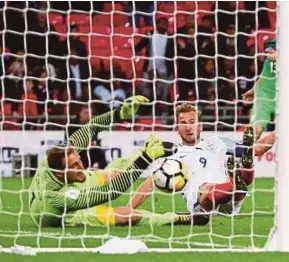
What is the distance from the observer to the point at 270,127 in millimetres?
6566

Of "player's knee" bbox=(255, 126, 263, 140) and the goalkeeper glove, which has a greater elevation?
"player's knee" bbox=(255, 126, 263, 140)

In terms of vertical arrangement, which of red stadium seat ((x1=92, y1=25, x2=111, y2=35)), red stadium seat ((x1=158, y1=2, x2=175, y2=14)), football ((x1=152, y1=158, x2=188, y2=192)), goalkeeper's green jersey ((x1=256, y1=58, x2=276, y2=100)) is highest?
red stadium seat ((x1=158, y1=2, x2=175, y2=14))

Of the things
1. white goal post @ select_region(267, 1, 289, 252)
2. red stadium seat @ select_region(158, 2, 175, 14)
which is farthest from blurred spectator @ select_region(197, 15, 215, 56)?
white goal post @ select_region(267, 1, 289, 252)

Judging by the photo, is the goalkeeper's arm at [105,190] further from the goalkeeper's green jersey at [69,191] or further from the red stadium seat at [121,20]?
the red stadium seat at [121,20]

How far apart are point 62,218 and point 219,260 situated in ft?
5.18

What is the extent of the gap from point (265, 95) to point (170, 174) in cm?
95

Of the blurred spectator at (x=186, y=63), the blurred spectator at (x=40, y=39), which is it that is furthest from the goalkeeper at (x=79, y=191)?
the blurred spectator at (x=40, y=39)

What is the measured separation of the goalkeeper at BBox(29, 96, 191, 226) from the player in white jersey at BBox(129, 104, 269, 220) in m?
0.15

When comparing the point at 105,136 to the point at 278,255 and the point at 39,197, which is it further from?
the point at 278,255

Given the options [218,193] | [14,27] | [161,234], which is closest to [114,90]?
[14,27]

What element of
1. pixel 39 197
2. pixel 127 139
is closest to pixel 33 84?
pixel 127 139

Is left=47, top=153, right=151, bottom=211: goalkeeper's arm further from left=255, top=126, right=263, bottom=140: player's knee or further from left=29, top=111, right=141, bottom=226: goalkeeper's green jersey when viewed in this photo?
left=255, top=126, right=263, bottom=140: player's knee

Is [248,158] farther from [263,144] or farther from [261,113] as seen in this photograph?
[261,113]

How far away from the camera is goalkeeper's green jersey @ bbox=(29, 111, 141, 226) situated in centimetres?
657
